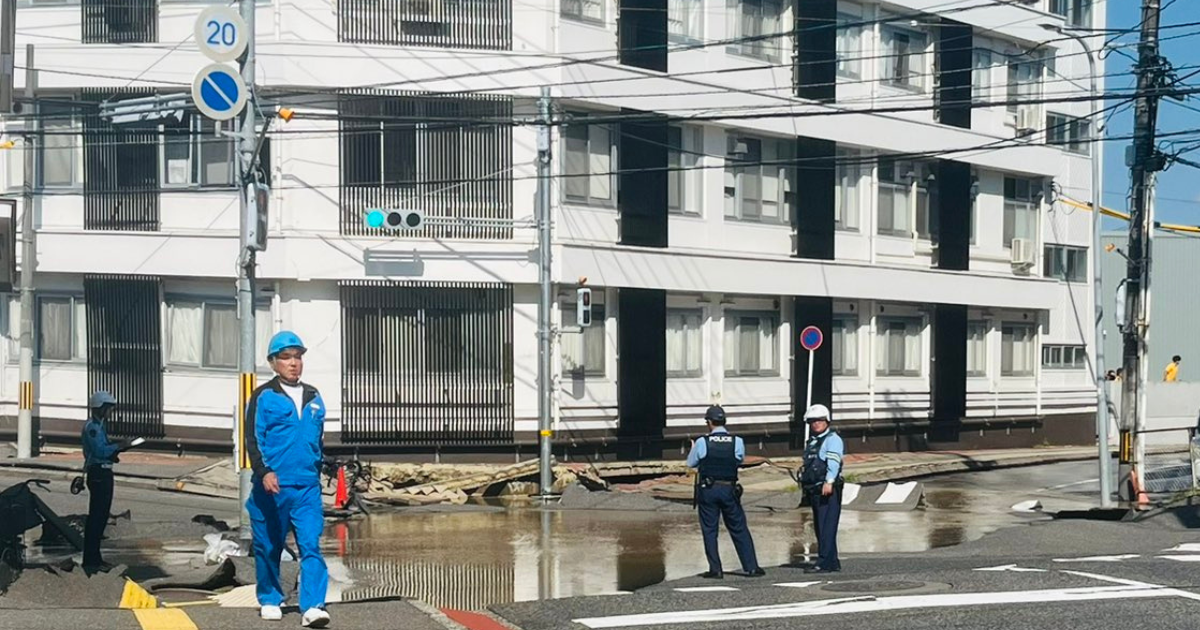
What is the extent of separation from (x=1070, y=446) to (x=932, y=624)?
33469 mm

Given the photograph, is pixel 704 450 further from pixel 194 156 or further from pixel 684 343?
pixel 684 343

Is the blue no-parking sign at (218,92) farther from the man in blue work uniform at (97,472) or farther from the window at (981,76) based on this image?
the window at (981,76)

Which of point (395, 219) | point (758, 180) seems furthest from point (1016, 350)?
point (395, 219)

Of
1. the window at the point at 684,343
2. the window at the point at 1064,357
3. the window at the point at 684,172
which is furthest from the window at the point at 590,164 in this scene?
the window at the point at 1064,357

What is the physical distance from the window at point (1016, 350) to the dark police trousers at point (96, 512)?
3065 centimetres

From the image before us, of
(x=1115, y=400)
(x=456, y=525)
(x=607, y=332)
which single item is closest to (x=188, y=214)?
(x=607, y=332)

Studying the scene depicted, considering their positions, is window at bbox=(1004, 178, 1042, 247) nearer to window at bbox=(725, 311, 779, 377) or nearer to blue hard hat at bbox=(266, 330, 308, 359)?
window at bbox=(725, 311, 779, 377)

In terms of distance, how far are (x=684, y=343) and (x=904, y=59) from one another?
33.4 ft

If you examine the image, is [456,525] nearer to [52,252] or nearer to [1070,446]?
[52,252]

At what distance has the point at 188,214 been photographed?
2839 cm

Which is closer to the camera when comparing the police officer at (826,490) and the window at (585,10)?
the police officer at (826,490)

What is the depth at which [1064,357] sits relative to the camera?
141 ft

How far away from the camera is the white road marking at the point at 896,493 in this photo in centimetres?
2405

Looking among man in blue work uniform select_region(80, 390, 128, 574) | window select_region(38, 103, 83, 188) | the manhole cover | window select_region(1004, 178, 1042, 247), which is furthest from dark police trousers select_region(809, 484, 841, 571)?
window select_region(1004, 178, 1042, 247)
